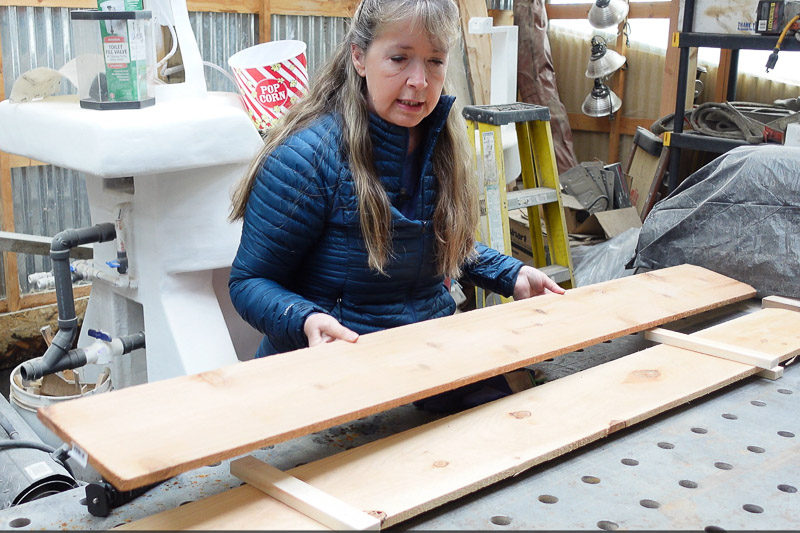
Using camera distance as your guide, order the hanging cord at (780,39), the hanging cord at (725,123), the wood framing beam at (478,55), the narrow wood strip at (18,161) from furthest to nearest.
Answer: the wood framing beam at (478,55)
the narrow wood strip at (18,161)
the hanging cord at (725,123)
the hanging cord at (780,39)

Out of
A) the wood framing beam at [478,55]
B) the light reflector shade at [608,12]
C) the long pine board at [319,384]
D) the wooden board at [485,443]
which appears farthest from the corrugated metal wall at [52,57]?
the wooden board at [485,443]

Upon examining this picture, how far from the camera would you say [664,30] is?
192 inches

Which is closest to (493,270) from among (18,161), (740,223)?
(740,223)

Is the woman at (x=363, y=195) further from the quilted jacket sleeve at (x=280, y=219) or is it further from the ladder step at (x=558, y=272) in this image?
the ladder step at (x=558, y=272)

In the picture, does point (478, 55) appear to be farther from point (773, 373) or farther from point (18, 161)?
point (773, 373)

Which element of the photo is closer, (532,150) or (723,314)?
(723,314)

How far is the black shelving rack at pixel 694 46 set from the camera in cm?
324

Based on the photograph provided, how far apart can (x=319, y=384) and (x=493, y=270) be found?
2.33 ft

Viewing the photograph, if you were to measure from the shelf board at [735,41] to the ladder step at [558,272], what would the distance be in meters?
1.13

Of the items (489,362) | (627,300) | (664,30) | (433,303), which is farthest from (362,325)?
(664,30)

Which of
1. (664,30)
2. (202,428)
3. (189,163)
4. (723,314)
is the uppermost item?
(664,30)

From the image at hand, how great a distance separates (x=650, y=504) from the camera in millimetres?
1032

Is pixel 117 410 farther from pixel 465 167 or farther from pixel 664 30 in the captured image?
pixel 664 30

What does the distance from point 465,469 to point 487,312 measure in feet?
1.82
